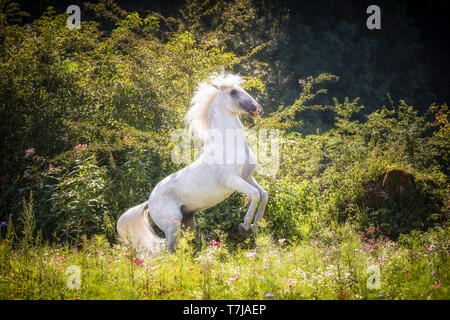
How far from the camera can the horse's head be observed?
12.3ft

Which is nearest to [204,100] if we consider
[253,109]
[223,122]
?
[223,122]

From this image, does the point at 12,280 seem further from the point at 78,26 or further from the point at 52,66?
the point at 78,26

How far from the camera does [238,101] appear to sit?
3.81m

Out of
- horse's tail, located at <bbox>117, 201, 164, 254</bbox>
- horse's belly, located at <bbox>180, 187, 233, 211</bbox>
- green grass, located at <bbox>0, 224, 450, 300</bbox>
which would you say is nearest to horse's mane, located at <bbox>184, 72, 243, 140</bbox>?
horse's belly, located at <bbox>180, 187, 233, 211</bbox>

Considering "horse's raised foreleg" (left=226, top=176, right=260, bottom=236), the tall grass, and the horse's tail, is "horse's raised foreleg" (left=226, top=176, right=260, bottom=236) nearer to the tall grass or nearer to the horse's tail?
the tall grass

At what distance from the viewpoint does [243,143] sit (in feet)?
12.7

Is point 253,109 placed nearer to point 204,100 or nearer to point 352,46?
point 204,100

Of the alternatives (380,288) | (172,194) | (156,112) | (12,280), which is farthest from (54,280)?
(156,112)

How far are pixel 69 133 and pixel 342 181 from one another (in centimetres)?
466

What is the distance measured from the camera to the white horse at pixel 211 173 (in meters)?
3.79

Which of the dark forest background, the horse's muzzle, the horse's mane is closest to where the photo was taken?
the horse's muzzle

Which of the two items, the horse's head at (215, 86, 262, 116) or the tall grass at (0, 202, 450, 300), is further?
the horse's head at (215, 86, 262, 116)

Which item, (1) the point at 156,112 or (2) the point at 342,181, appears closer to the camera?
(2) the point at 342,181

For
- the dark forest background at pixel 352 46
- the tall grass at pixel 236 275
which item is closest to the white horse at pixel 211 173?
the tall grass at pixel 236 275
